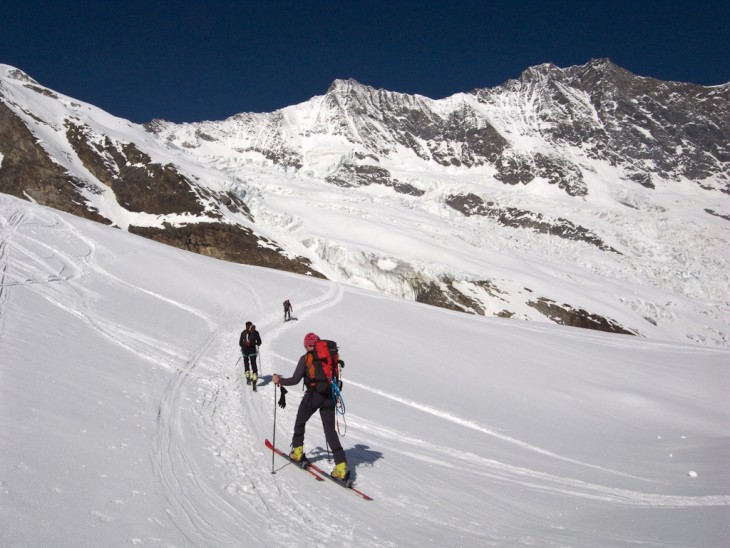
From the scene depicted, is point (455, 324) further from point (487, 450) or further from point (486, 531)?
point (486, 531)

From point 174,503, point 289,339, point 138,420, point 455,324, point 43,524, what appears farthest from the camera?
point 455,324

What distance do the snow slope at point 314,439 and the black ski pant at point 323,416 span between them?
468mm

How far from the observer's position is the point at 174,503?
4809 millimetres

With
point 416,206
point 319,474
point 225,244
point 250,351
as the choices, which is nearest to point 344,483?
point 319,474

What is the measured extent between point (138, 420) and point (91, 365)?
2.76m

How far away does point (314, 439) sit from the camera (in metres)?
8.12

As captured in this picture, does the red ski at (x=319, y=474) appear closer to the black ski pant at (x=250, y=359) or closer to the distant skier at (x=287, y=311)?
the black ski pant at (x=250, y=359)

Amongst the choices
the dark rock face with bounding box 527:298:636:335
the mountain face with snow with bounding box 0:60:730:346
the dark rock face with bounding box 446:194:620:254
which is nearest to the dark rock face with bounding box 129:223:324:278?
the mountain face with snow with bounding box 0:60:730:346

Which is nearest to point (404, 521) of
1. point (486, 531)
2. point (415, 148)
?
point (486, 531)

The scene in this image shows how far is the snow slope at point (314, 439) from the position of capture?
4.69 metres

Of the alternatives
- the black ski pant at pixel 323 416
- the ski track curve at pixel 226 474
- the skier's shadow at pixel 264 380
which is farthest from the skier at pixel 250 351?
the black ski pant at pixel 323 416

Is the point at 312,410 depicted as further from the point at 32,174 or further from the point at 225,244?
the point at 32,174

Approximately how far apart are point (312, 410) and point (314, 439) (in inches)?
65.6

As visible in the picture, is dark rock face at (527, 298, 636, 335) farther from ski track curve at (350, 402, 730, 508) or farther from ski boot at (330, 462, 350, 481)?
ski boot at (330, 462, 350, 481)
